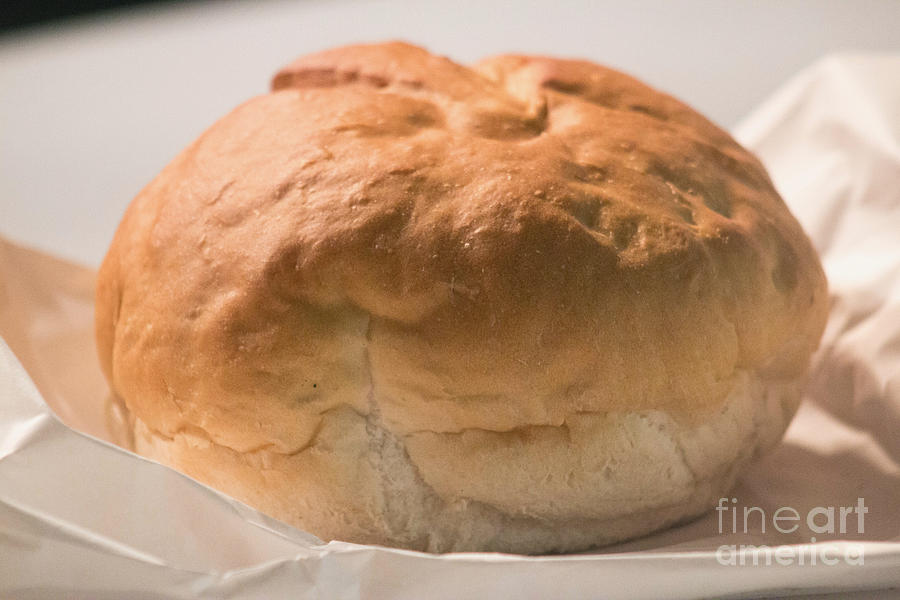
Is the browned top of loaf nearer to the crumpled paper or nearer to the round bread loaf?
the round bread loaf

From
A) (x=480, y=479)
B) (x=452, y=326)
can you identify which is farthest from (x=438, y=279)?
(x=480, y=479)

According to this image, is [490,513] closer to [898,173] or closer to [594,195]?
[594,195]

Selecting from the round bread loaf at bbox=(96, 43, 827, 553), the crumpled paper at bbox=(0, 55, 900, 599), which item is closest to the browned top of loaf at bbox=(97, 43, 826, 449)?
the round bread loaf at bbox=(96, 43, 827, 553)

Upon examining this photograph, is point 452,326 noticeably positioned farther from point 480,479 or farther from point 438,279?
point 480,479

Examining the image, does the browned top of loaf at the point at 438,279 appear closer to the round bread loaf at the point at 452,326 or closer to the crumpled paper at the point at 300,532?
the round bread loaf at the point at 452,326

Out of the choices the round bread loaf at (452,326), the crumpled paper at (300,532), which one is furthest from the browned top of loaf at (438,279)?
the crumpled paper at (300,532)

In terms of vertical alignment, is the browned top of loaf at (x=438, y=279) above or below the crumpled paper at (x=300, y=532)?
above
